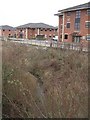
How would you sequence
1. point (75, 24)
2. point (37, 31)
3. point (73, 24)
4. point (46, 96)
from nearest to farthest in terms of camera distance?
point (46, 96), point (75, 24), point (73, 24), point (37, 31)

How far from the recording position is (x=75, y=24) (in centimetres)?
3544

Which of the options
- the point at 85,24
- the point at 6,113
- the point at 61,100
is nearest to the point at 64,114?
the point at 61,100

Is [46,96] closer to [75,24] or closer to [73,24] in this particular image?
[75,24]

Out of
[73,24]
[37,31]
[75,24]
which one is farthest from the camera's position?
[37,31]

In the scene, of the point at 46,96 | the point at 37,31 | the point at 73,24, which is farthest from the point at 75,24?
the point at 46,96

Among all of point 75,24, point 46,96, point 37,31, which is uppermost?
point 37,31

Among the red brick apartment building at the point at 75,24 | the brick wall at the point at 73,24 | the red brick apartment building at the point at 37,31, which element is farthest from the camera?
the red brick apartment building at the point at 37,31

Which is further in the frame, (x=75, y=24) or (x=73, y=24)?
(x=73, y=24)

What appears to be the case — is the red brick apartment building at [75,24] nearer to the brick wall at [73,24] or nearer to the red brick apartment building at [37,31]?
the brick wall at [73,24]

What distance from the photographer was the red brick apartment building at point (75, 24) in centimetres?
3281

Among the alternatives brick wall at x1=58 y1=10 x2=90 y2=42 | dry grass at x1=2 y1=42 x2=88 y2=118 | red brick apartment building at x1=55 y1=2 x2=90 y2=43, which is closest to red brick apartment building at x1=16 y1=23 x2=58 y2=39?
brick wall at x1=58 y1=10 x2=90 y2=42

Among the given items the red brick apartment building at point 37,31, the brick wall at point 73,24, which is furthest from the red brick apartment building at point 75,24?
the red brick apartment building at point 37,31

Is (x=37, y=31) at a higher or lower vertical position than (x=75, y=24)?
higher

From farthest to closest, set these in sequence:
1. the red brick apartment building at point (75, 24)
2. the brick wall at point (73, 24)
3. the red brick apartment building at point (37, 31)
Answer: the red brick apartment building at point (37, 31) < the brick wall at point (73, 24) < the red brick apartment building at point (75, 24)
